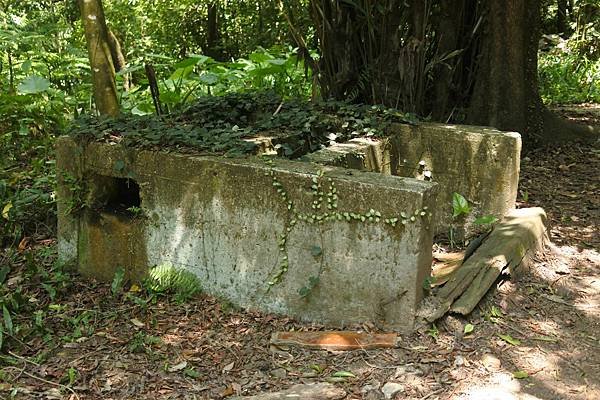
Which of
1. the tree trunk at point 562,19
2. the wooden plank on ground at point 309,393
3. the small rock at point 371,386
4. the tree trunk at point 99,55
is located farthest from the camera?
the tree trunk at point 562,19

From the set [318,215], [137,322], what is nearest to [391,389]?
[318,215]

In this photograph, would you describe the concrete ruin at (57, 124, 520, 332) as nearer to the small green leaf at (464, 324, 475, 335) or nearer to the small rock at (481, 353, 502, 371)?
the small green leaf at (464, 324, 475, 335)

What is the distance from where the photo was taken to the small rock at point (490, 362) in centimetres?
380

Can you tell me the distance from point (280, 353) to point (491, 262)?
153 centimetres

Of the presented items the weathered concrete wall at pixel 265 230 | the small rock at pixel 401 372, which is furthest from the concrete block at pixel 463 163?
the small rock at pixel 401 372

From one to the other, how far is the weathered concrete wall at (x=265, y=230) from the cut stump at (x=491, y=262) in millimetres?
246

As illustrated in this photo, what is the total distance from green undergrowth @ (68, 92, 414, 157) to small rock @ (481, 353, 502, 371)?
1.94m

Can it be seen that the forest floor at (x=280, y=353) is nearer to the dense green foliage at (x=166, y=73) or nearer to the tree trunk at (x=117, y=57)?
the dense green foliage at (x=166, y=73)

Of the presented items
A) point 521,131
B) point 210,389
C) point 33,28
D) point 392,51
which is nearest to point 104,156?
point 210,389

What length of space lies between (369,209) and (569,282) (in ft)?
5.78

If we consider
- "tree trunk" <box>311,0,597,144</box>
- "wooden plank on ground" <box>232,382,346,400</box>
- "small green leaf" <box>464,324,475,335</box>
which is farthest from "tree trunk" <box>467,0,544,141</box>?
"wooden plank on ground" <box>232,382,346,400</box>

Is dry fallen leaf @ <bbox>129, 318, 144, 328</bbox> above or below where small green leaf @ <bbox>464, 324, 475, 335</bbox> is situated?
below

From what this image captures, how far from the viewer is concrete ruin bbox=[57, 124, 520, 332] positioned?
4.04m

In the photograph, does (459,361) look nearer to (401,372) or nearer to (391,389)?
(401,372)
